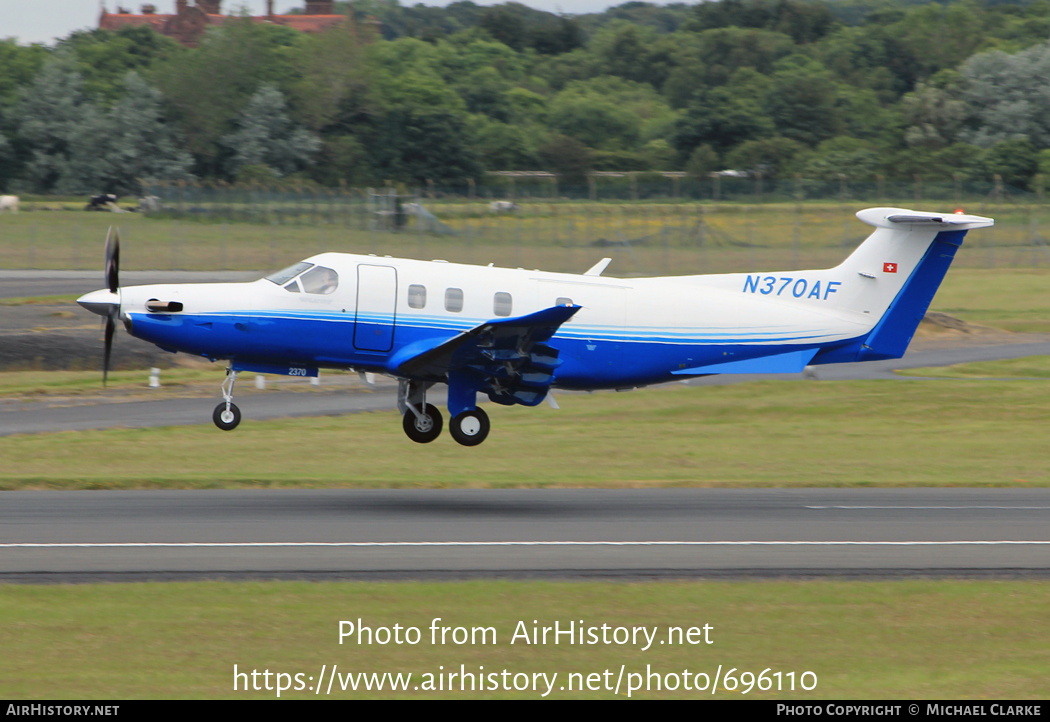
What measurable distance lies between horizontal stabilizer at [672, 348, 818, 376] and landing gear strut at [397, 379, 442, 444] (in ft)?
14.1

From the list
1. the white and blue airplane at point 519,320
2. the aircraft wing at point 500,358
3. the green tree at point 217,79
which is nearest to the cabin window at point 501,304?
the white and blue airplane at point 519,320

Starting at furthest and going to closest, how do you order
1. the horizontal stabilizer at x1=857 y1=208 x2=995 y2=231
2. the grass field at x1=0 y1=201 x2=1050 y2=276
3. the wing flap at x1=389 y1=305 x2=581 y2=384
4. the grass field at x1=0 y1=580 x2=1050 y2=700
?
the grass field at x1=0 y1=201 x2=1050 y2=276 → the horizontal stabilizer at x1=857 y1=208 x2=995 y2=231 → the wing flap at x1=389 y1=305 x2=581 y2=384 → the grass field at x1=0 y1=580 x2=1050 y2=700

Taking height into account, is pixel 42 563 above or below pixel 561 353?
below

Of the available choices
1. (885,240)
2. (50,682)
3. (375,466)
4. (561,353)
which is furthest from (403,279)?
(50,682)

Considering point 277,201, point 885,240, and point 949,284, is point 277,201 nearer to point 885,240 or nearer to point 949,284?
point 949,284

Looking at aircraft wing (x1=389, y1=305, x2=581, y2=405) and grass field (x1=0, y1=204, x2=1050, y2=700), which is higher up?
aircraft wing (x1=389, y1=305, x2=581, y2=405)

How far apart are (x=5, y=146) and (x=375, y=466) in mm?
70619

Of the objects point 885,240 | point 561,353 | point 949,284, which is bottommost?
point 949,284

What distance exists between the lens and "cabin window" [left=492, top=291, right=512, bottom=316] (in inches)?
790

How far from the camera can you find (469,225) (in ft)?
192

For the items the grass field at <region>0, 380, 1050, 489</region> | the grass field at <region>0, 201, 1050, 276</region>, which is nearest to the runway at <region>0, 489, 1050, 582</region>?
the grass field at <region>0, 380, 1050, 489</region>

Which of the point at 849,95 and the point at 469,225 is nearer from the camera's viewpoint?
the point at 469,225

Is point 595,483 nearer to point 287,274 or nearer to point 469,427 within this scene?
point 469,427

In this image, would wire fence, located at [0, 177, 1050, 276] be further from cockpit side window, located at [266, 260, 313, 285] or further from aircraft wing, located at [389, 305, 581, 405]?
cockpit side window, located at [266, 260, 313, 285]
